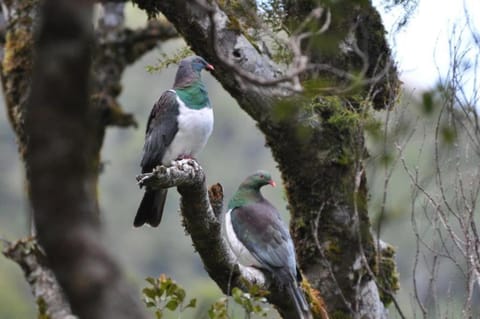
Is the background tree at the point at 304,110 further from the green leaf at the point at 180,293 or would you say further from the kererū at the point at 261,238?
the green leaf at the point at 180,293

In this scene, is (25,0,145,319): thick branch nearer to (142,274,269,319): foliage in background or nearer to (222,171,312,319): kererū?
(142,274,269,319): foliage in background

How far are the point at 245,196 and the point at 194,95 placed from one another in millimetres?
842

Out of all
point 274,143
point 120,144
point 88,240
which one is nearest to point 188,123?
point 274,143

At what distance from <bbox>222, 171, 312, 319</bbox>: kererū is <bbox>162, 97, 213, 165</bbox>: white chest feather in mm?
624

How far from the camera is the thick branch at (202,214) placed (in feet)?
14.3

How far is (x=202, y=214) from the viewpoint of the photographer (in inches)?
186

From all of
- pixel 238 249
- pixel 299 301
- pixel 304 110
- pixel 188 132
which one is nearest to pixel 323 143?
pixel 304 110

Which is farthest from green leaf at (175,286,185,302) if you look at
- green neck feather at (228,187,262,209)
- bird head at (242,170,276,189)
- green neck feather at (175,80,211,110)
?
bird head at (242,170,276,189)

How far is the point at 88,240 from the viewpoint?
1.58 m

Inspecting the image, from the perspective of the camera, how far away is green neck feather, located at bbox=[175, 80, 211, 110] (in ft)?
19.7

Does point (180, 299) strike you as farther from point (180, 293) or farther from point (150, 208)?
point (150, 208)

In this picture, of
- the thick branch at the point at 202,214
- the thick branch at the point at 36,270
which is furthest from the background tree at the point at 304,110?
the thick branch at the point at 36,270

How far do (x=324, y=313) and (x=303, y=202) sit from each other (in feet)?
3.33

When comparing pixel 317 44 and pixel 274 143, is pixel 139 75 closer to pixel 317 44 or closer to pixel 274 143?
pixel 274 143
